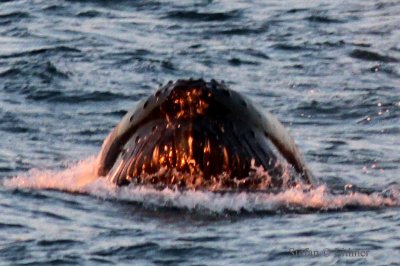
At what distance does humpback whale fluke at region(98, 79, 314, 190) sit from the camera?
487 inches

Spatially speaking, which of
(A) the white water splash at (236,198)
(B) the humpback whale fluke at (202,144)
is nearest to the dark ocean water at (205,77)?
(A) the white water splash at (236,198)

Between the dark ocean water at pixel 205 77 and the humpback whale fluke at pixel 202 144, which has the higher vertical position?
the humpback whale fluke at pixel 202 144

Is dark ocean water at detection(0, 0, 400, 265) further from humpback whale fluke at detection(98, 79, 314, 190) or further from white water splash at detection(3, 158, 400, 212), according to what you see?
humpback whale fluke at detection(98, 79, 314, 190)

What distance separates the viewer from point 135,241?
1154 centimetres

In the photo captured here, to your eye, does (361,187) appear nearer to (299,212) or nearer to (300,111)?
(299,212)

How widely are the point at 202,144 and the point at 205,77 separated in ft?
26.4

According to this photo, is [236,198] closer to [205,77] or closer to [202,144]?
[202,144]

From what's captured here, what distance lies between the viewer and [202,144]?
40.5ft

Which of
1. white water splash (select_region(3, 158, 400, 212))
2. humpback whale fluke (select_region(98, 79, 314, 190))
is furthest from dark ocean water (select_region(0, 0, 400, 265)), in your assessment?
humpback whale fluke (select_region(98, 79, 314, 190))

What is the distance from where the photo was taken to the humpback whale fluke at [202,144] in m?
12.4

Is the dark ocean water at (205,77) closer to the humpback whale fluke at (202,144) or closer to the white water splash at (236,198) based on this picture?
the white water splash at (236,198)

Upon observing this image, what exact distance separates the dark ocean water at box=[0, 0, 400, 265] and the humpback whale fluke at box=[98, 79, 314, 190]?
14 cm

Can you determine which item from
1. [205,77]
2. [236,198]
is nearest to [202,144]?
[236,198]

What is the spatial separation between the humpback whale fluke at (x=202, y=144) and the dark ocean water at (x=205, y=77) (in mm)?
141
